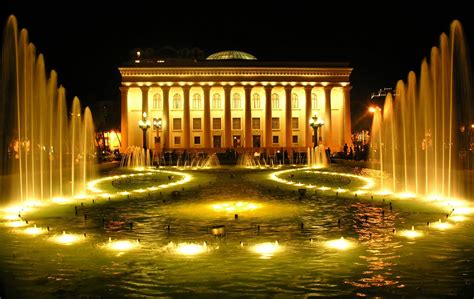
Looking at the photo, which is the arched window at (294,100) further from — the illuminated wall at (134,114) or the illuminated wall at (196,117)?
the illuminated wall at (134,114)

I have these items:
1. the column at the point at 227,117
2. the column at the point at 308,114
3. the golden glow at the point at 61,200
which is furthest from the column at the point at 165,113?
the golden glow at the point at 61,200

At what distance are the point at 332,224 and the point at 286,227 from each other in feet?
3.93

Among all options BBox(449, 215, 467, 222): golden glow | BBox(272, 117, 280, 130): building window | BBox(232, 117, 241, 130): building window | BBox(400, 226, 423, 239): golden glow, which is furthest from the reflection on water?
BBox(272, 117, 280, 130): building window

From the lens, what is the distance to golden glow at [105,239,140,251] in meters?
10.2

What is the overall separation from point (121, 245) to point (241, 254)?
2509 mm

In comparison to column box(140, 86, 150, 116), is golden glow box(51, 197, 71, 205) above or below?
below

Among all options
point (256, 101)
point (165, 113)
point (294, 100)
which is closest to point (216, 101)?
point (256, 101)

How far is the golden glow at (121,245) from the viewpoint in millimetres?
10234

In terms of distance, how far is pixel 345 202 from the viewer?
56.1ft

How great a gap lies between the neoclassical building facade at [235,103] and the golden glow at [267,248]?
5748 cm

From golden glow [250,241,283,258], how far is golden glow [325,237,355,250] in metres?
0.98

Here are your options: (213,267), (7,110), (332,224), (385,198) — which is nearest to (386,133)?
(7,110)

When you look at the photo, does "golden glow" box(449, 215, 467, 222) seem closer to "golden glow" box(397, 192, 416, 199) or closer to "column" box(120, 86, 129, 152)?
"golden glow" box(397, 192, 416, 199)

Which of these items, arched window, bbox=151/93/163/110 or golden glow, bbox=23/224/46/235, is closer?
golden glow, bbox=23/224/46/235
